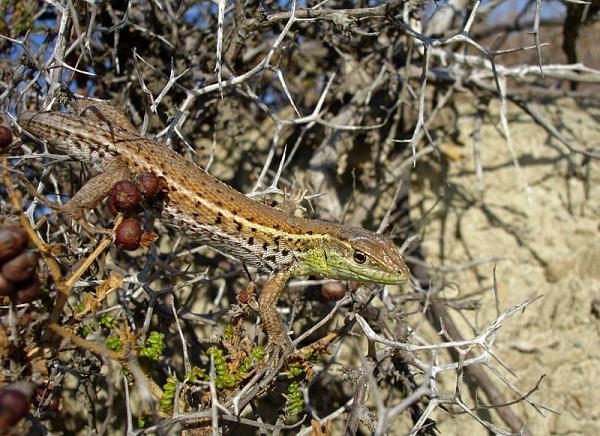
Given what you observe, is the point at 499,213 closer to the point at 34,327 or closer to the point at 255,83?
the point at 255,83

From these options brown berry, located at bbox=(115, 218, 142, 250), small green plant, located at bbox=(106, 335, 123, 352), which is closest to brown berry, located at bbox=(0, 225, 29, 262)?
brown berry, located at bbox=(115, 218, 142, 250)

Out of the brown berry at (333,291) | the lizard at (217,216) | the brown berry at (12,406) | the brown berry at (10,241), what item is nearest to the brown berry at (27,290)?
the brown berry at (10,241)

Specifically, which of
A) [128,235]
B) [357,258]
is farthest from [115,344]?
[357,258]

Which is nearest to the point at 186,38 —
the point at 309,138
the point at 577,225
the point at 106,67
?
the point at 106,67

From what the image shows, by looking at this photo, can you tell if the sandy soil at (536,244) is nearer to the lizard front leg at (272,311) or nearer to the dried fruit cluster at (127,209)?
the lizard front leg at (272,311)

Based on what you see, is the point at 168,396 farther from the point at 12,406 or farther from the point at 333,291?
the point at 333,291
